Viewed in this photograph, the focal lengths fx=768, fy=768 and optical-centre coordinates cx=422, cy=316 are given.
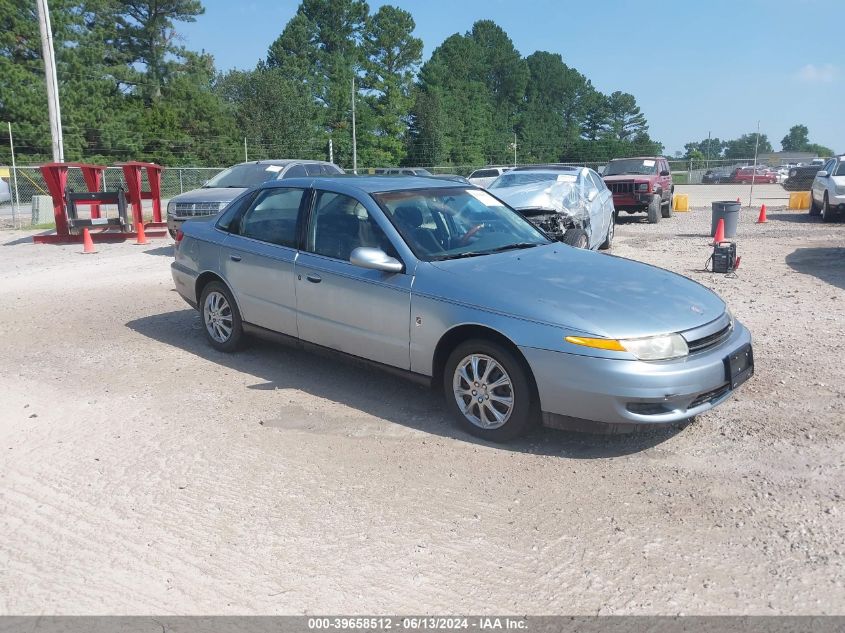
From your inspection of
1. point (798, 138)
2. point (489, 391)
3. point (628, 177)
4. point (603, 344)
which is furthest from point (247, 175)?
point (798, 138)

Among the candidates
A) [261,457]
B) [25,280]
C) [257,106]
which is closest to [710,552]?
[261,457]

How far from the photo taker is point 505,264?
5324 millimetres

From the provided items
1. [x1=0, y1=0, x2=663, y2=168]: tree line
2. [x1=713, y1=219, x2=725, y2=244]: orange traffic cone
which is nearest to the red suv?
[x1=713, y1=219, x2=725, y2=244]: orange traffic cone

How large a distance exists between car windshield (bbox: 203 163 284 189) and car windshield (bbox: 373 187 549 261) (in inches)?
332

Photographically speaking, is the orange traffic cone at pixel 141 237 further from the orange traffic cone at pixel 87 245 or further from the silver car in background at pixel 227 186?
the silver car in background at pixel 227 186

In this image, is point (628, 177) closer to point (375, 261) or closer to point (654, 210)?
point (654, 210)

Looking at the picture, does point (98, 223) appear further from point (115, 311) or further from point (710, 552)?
point (710, 552)

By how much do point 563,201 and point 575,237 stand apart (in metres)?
0.71

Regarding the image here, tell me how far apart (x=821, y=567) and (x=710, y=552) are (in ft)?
1.53

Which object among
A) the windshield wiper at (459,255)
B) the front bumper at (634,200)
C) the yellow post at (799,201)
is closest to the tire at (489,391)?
the windshield wiper at (459,255)

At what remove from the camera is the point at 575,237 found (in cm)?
1149

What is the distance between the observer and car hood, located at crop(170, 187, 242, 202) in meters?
13.2

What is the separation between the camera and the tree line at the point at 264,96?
1676 inches

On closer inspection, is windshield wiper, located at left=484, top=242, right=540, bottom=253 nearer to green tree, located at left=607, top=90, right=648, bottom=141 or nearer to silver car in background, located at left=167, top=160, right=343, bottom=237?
silver car in background, located at left=167, top=160, right=343, bottom=237
